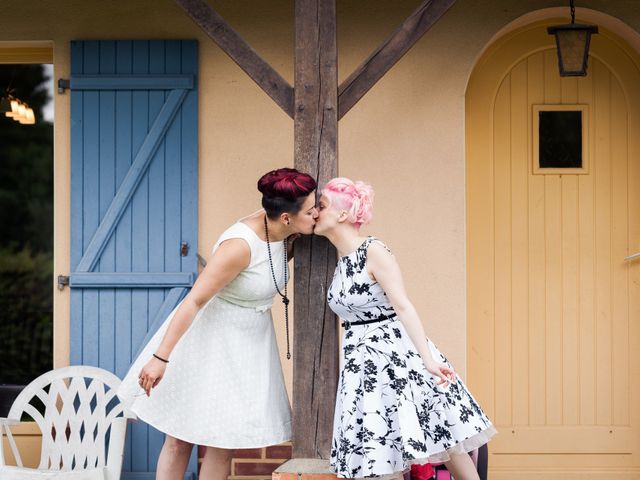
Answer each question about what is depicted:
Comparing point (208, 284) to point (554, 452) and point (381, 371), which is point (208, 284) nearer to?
point (381, 371)

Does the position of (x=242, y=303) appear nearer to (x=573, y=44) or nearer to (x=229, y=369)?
(x=229, y=369)

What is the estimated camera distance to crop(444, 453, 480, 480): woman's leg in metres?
4.04

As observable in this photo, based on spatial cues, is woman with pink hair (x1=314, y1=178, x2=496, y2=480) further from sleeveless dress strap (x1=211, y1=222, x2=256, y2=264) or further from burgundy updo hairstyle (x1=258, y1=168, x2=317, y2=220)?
sleeveless dress strap (x1=211, y1=222, x2=256, y2=264)

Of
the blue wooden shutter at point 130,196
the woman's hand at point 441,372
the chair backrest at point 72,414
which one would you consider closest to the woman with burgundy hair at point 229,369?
the woman's hand at point 441,372

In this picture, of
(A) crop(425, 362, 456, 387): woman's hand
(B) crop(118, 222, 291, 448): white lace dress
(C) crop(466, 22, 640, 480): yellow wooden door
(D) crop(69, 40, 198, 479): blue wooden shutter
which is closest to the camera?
(A) crop(425, 362, 456, 387): woman's hand

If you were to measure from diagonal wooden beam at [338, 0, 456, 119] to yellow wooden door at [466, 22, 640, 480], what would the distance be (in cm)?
137

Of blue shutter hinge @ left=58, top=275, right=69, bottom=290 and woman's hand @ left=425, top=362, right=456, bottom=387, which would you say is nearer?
woman's hand @ left=425, top=362, right=456, bottom=387

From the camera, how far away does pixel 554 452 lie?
211 inches

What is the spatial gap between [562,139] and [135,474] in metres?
3.04

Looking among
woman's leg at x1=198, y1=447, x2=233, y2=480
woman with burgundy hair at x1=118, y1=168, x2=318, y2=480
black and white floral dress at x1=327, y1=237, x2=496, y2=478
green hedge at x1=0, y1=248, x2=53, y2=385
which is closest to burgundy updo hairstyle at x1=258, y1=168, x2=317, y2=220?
woman with burgundy hair at x1=118, y1=168, x2=318, y2=480

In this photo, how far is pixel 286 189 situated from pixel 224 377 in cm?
86

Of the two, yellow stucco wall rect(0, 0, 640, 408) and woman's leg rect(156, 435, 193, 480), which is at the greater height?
yellow stucco wall rect(0, 0, 640, 408)

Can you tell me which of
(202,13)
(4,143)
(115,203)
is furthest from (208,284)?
(4,143)

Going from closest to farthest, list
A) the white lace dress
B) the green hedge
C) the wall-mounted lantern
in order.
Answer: the white lace dress < the wall-mounted lantern < the green hedge
